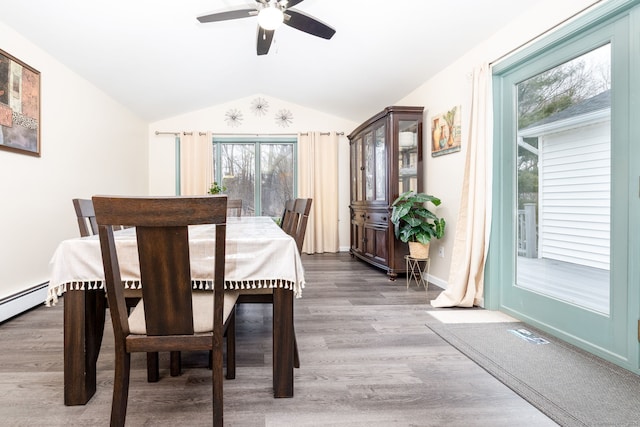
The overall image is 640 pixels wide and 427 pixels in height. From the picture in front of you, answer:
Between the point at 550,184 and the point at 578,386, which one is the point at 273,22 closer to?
the point at 550,184

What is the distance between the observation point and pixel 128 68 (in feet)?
11.5

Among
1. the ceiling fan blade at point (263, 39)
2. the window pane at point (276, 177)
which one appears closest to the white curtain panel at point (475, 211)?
the ceiling fan blade at point (263, 39)

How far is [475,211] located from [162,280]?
2.42 m

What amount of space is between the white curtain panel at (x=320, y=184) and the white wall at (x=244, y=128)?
0.19m

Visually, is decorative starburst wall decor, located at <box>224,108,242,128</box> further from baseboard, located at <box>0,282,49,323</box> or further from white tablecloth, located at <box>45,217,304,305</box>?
white tablecloth, located at <box>45,217,304,305</box>

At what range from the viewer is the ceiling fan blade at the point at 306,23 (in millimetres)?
2244

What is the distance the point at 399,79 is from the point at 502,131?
1.63 m

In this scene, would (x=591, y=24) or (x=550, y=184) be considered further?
(x=550, y=184)

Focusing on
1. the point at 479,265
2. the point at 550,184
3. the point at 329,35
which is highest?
the point at 329,35

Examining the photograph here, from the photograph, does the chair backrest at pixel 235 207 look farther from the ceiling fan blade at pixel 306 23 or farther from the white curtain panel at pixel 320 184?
the ceiling fan blade at pixel 306 23

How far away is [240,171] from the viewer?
5.73 meters

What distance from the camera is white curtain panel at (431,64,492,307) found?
257cm

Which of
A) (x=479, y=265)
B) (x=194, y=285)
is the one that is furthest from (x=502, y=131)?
(x=194, y=285)

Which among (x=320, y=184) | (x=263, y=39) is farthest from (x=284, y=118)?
(x=263, y=39)
